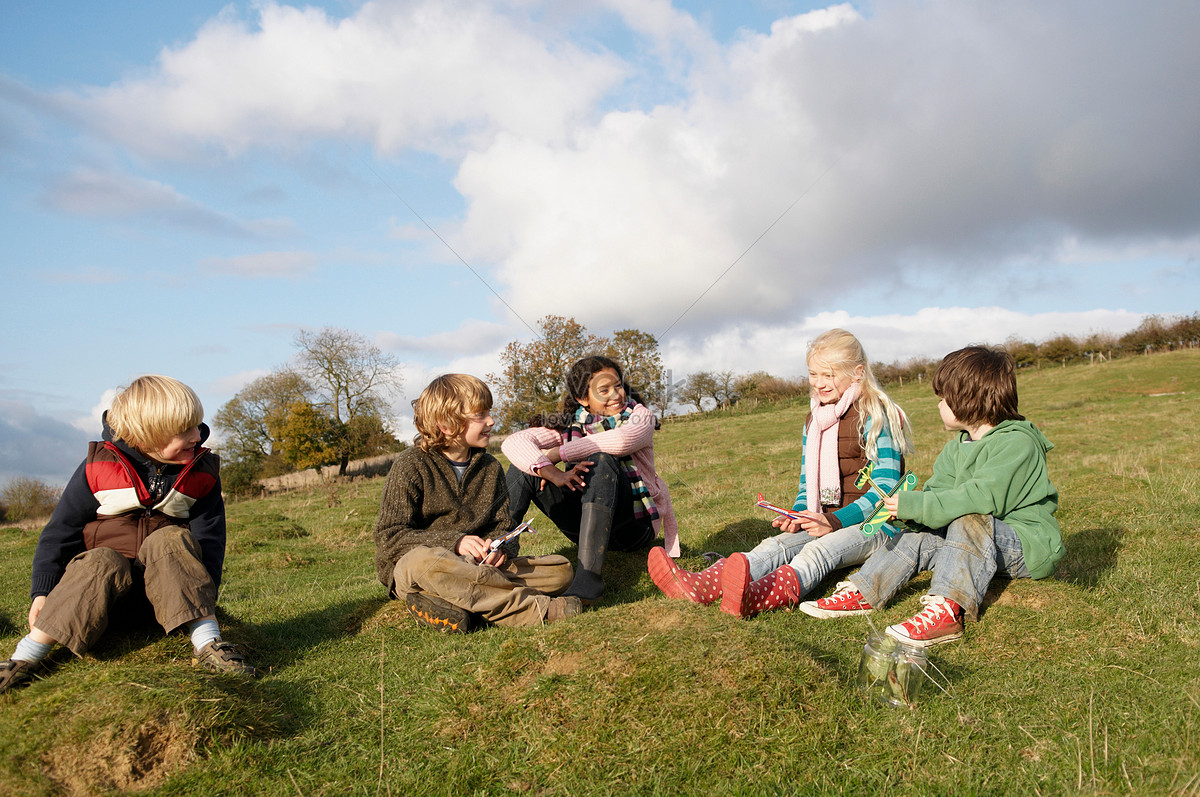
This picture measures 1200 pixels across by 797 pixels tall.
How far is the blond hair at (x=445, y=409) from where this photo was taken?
4.86 metres

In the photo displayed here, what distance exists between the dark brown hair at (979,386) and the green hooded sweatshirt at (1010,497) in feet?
0.44

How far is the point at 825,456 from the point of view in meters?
5.61

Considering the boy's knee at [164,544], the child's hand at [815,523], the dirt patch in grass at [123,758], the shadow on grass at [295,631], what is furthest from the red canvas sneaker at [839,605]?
the boy's knee at [164,544]

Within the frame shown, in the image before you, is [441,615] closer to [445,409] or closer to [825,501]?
[445,409]

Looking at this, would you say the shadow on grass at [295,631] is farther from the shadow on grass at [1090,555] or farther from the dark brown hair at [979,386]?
the shadow on grass at [1090,555]

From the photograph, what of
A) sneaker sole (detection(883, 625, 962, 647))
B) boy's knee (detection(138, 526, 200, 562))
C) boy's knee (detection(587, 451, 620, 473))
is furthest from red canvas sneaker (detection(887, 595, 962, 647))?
boy's knee (detection(138, 526, 200, 562))

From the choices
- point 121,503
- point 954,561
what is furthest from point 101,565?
point 954,561

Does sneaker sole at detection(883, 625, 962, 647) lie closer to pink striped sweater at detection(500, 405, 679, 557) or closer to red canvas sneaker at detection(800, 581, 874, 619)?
red canvas sneaker at detection(800, 581, 874, 619)

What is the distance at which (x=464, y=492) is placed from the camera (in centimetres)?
497

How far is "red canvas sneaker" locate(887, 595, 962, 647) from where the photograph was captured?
3.88 metres

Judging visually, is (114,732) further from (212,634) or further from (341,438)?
(341,438)

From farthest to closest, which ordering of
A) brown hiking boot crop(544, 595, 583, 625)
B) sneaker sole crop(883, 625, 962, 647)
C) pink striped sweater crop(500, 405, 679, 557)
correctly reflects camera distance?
pink striped sweater crop(500, 405, 679, 557) < brown hiking boot crop(544, 595, 583, 625) < sneaker sole crop(883, 625, 962, 647)

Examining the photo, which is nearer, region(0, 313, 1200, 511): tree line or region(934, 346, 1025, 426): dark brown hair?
region(934, 346, 1025, 426): dark brown hair

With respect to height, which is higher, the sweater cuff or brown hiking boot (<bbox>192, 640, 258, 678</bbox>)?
the sweater cuff
